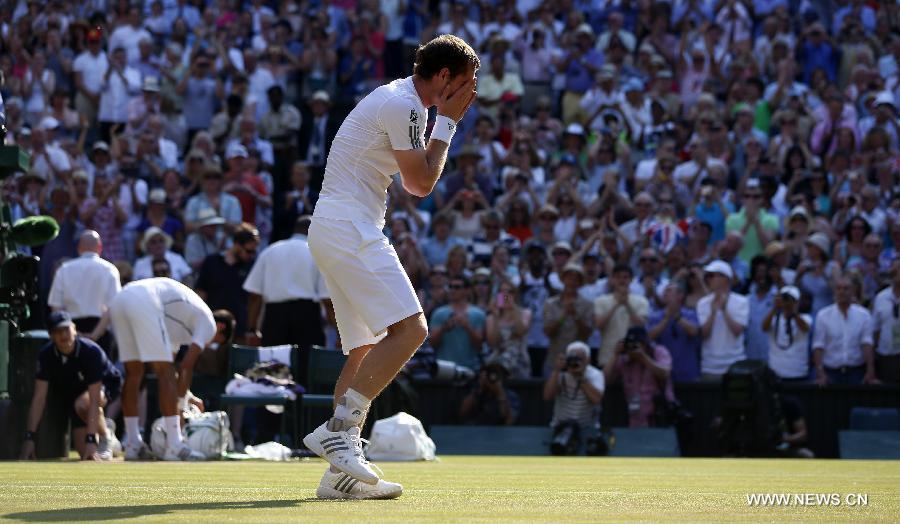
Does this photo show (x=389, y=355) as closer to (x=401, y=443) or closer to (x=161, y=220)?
(x=401, y=443)

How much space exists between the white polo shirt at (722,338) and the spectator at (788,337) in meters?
0.30

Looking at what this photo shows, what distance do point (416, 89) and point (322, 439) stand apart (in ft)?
5.47

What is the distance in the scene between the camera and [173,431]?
1270 centimetres

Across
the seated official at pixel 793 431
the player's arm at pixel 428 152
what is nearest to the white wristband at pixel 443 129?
the player's arm at pixel 428 152

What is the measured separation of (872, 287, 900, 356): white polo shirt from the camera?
16797 millimetres

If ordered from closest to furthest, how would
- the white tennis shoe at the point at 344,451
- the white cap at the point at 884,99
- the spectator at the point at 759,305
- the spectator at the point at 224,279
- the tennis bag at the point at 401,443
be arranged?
the white tennis shoe at the point at 344,451 < the tennis bag at the point at 401,443 < the spectator at the point at 224,279 < the spectator at the point at 759,305 < the white cap at the point at 884,99

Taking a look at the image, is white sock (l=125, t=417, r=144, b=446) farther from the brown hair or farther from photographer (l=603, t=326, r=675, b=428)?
the brown hair

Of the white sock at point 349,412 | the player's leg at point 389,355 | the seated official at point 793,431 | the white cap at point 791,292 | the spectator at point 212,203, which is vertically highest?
the spectator at point 212,203

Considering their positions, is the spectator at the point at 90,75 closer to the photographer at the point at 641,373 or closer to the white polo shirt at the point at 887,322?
the photographer at the point at 641,373

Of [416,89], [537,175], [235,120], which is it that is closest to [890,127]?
[537,175]

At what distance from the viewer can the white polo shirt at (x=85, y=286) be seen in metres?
→ 15.4

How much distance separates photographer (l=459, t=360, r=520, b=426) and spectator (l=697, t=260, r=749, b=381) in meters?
2.21

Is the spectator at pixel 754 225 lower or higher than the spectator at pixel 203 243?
higher

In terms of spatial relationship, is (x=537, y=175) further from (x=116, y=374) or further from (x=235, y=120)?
(x=116, y=374)
